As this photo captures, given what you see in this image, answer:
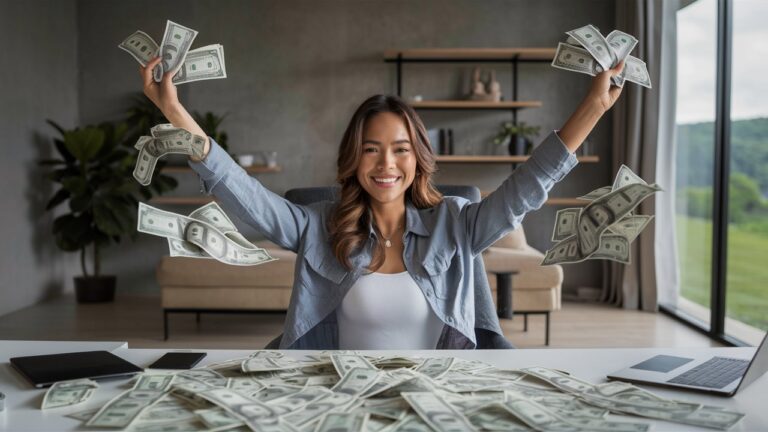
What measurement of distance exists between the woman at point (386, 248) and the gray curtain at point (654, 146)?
3.75m

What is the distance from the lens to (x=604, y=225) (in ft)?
4.73

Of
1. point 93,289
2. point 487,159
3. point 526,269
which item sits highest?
point 487,159

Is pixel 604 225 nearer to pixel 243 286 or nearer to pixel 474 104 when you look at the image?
pixel 243 286

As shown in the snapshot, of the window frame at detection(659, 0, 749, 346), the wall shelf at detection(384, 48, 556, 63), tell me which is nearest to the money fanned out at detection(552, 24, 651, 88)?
the window frame at detection(659, 0, 749, 346)

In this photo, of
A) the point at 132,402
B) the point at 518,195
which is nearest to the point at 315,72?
the point at 518,195

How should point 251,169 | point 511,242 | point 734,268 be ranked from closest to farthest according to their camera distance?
point 734,268, point 511,242, point 251,169

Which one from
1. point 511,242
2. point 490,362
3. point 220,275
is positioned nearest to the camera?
point 490,362

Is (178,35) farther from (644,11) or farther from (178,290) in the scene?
(644,11)

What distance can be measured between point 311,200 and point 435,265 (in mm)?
1171

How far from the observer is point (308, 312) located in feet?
6.19

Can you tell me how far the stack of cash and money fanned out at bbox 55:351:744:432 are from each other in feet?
1.56

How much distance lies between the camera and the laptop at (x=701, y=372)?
1218mm

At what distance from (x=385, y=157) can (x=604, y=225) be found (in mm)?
666

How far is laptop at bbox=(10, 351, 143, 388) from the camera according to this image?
126cm
